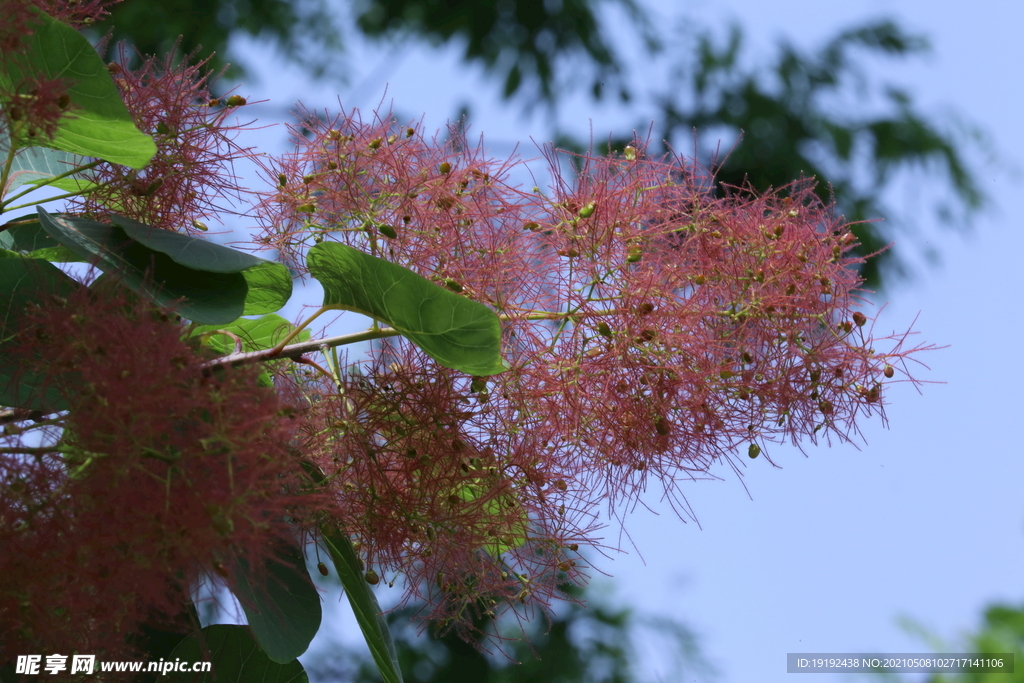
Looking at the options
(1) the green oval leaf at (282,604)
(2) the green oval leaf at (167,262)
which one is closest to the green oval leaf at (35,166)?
(2) the green oval leaf at (167,262)

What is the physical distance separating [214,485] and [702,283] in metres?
0.87

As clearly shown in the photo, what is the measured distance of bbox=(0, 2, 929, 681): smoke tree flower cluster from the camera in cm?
118

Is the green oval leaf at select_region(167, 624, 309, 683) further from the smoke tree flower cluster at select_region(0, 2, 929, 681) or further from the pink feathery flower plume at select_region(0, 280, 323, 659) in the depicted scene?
the pink feathery flower plume at select_region(0, 280, 323, 659)

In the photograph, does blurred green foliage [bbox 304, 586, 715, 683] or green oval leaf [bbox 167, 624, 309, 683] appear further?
blurred green foliage [bbox 304, 586, 715, 683]

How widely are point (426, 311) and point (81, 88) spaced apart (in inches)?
23.7

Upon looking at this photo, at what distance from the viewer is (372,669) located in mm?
5617

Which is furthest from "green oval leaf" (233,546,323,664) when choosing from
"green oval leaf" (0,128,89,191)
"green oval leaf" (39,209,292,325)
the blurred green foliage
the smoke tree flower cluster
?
the blurred green foliage

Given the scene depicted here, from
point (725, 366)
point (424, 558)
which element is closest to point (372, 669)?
point (424, 558)

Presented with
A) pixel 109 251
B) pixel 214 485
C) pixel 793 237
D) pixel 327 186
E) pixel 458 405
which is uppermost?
pixel 327 186

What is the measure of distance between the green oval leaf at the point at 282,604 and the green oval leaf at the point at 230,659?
0.41ft

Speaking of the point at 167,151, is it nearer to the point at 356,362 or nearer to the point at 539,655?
the point at 356,362

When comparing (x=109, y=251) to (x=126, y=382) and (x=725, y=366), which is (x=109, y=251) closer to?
(x=126, y=382)

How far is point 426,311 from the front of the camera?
137 cm

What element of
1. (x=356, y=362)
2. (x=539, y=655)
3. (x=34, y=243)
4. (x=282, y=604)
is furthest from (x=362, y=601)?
(x=539, y=655)
